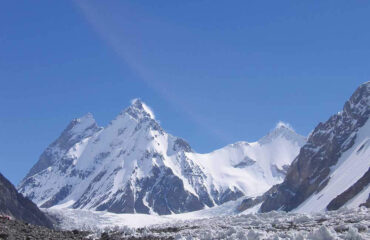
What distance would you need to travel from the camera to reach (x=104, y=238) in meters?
47.6

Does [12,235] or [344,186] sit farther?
[344,186]

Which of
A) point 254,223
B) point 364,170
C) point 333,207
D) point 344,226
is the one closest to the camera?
point 344,226

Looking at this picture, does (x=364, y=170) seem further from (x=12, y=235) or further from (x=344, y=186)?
(x=12, y=235)

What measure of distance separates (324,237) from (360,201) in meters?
126

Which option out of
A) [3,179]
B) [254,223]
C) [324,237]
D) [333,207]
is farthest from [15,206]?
[324,237]

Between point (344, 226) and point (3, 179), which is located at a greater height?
point (3, 179)

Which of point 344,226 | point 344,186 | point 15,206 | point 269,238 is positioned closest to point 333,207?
point 344,186

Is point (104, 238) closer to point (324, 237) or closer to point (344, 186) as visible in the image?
point (324, 237)

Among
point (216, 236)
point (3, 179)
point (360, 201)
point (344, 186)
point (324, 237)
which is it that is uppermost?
point (3, 179)

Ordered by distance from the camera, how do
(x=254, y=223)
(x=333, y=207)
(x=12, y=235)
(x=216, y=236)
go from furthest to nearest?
(x=333, y=207), (x=254, y=223), (x=216, y=236), (x=12, y=235)

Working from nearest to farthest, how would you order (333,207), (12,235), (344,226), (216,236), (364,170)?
1. (12,235)
2. (216,236)
3. (344,226)
4. (333,207)
5. (364,170)

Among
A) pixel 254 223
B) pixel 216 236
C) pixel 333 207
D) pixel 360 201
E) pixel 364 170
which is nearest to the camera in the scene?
pixel 216 236

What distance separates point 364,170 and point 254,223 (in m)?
135

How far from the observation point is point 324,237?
3631 cm
